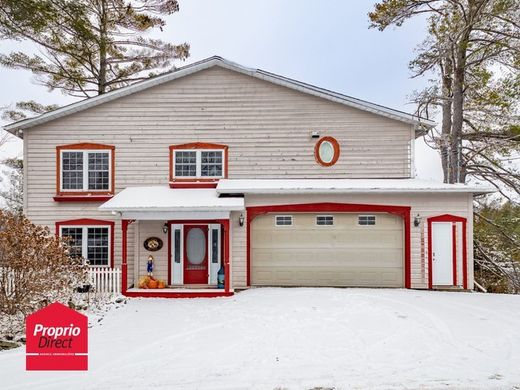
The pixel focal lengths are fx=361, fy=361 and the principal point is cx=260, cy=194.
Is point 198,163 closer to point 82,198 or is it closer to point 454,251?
point 82,198

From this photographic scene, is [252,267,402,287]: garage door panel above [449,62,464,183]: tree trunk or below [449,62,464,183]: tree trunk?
below

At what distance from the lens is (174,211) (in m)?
11.0

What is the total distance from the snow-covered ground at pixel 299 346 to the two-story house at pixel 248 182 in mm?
1757

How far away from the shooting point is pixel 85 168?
12.8 metres

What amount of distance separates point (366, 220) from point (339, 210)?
→ 1.01m

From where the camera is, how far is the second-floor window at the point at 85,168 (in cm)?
1277

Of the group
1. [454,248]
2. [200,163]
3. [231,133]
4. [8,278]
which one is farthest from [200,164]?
[454,248]

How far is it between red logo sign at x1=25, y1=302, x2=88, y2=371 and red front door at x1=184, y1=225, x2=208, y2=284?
6.07 metres

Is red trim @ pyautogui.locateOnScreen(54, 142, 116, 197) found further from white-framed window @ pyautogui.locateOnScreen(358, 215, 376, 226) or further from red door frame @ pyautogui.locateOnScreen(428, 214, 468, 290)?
red door frame @ pyautogui.locateOnScreen(428, 214, 468, 290)

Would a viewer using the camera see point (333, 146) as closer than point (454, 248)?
No

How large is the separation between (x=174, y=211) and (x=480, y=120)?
14.9m

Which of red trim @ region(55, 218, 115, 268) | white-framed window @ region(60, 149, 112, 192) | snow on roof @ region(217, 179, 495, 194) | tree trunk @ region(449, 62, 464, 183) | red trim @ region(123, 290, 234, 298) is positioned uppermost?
tree trunk @ region(449, 62, 464, 183)

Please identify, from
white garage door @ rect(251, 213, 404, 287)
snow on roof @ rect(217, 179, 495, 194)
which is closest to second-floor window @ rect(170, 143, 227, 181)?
snow on roof @ rect(217, 179, 495, 194)

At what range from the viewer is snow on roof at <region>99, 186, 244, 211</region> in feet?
35.6
